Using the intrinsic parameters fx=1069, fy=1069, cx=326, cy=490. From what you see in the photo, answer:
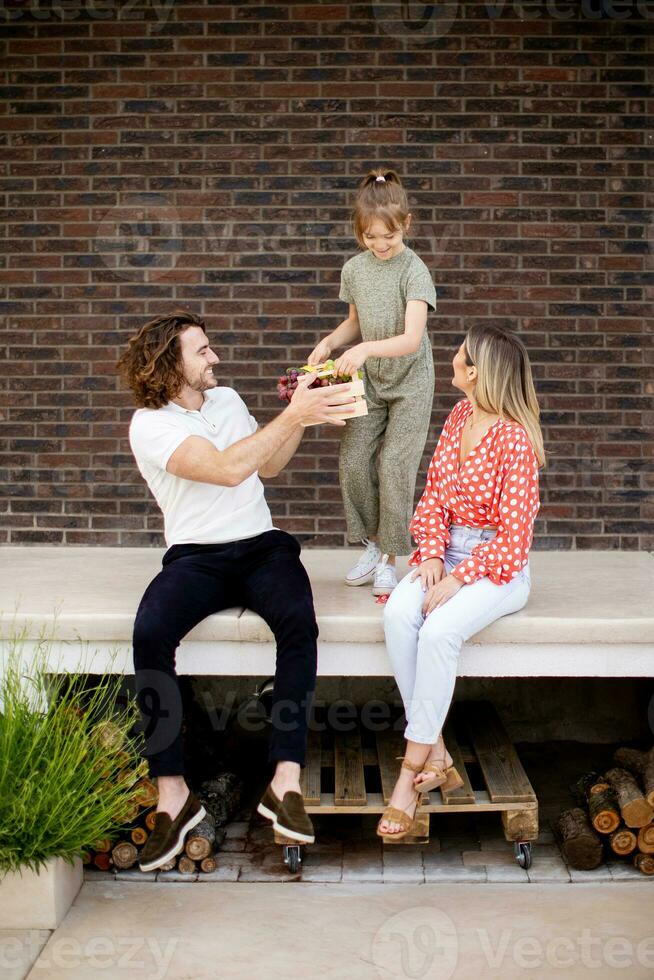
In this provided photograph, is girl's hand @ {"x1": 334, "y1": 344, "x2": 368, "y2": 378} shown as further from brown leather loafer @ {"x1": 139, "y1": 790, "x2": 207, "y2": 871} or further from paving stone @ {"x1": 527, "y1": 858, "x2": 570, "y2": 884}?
paving stone @ {"x1": 527, "y1": 858, "x2": 570, "y2": 884}

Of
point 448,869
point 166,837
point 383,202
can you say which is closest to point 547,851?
point 448,869

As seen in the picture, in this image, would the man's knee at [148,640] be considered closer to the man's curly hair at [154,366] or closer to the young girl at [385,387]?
the man's curly hair at [154,366]

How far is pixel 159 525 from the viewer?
498 centimetres

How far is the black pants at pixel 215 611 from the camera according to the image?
10.3ft

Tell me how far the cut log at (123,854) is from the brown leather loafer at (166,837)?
1.26 ft

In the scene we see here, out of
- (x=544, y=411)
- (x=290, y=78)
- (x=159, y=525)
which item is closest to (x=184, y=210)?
(x=290, y=78)

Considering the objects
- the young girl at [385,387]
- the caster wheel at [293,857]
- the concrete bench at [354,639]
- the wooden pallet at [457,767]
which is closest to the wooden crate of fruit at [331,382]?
the young girl at [385,387]

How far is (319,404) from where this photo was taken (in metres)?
3.48

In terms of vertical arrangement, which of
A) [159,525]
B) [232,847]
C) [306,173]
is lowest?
[232,847]

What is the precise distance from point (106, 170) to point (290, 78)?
926 mm

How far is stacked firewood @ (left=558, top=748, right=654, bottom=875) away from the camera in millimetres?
3438

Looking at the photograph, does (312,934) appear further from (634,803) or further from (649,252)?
(649,252)

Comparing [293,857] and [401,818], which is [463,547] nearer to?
[401,818]

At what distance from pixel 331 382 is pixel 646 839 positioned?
1.81 meters
